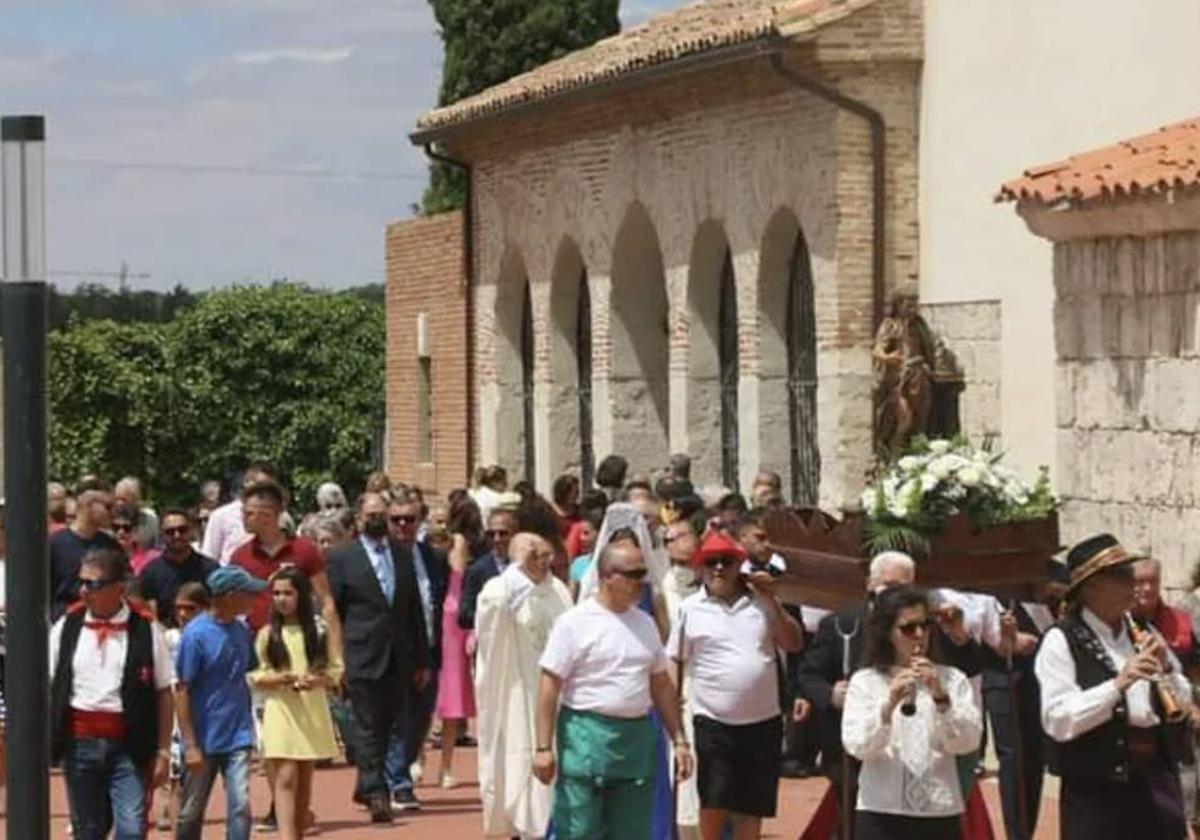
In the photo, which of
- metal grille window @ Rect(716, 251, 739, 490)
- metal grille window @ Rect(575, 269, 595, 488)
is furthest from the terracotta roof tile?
metal grille window @ Rect(575, 269, 595, 488)

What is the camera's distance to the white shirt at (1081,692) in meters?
11.2

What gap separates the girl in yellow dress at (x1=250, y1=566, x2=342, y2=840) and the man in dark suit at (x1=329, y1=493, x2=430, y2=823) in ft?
8.14

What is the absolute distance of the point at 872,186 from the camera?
25922 millimetres

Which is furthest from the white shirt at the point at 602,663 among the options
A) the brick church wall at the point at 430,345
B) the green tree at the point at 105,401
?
the green tree at the point at 105,401

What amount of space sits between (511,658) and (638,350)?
630 inches

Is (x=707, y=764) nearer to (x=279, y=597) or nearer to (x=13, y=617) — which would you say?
(x=279, y=597)

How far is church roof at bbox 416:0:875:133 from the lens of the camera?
2578cm

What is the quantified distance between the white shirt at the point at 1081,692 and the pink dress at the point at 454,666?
9910mm

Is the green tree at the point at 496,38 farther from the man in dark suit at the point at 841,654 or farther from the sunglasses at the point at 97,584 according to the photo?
the man in dark suit at the point at 841,654

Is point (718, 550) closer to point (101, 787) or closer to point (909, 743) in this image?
point (101, 787)

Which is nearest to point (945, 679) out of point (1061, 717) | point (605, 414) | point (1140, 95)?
point (1061, 717)

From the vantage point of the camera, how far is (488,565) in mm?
20016

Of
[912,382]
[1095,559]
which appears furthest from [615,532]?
[912,382]

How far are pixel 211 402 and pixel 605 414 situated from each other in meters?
20.4
